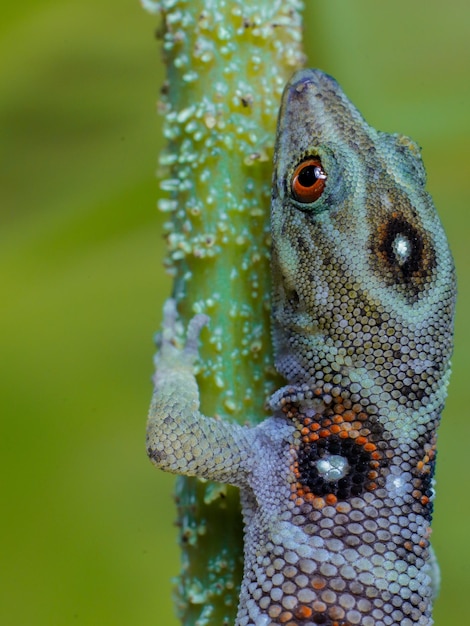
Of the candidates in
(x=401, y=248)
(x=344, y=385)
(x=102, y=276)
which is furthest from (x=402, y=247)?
(x=102, y=276)

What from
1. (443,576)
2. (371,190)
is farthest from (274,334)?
(443,576)

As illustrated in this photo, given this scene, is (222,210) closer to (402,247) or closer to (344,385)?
(402,247)

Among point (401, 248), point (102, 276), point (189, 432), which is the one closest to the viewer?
point (401, 248)

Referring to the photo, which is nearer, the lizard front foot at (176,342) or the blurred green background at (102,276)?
the lizard front foot at (176,342)

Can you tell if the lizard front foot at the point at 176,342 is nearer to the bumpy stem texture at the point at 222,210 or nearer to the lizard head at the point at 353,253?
the bumpy stem texture at the point at 222,210

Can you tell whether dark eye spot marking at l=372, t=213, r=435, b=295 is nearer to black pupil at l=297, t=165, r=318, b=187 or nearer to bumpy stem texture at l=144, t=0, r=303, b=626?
black pupil at l=297, t=165, r=318, b=187

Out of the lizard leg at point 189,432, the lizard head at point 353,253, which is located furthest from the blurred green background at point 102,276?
the lizard leg at point 189,432
